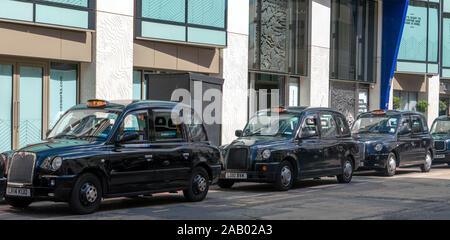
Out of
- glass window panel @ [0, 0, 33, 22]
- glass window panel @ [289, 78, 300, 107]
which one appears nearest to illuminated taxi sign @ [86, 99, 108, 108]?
glass window panel @ [0, 0, 33, 22]

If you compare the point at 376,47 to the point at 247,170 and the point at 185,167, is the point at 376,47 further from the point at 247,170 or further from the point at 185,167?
the point at 185,167

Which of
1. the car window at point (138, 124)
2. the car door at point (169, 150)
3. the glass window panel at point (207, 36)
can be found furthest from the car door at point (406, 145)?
the car window at point (138, 124)

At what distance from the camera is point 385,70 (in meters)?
35.0

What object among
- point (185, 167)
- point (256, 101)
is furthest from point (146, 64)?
point (185, 167)

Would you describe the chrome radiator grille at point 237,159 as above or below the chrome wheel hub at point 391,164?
above

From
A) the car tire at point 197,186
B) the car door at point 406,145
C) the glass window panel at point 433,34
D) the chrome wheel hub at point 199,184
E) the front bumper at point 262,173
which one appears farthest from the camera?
the glass window panel at point 433,34

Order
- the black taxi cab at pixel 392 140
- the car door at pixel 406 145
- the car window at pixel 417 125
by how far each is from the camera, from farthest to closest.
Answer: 1. the car window at pixel 417 125
2. the car door at pixel 406 145
3. the black taxi cab at pixel 392 140

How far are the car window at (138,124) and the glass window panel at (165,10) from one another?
34.4ft

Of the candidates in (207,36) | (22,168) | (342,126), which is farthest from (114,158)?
(207,36)

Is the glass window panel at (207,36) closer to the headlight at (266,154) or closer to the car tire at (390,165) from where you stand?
the car tire at (390,165)

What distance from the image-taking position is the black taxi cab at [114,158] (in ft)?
31.9

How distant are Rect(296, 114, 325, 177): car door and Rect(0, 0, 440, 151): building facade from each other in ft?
13.7

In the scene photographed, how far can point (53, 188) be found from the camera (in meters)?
9.60
